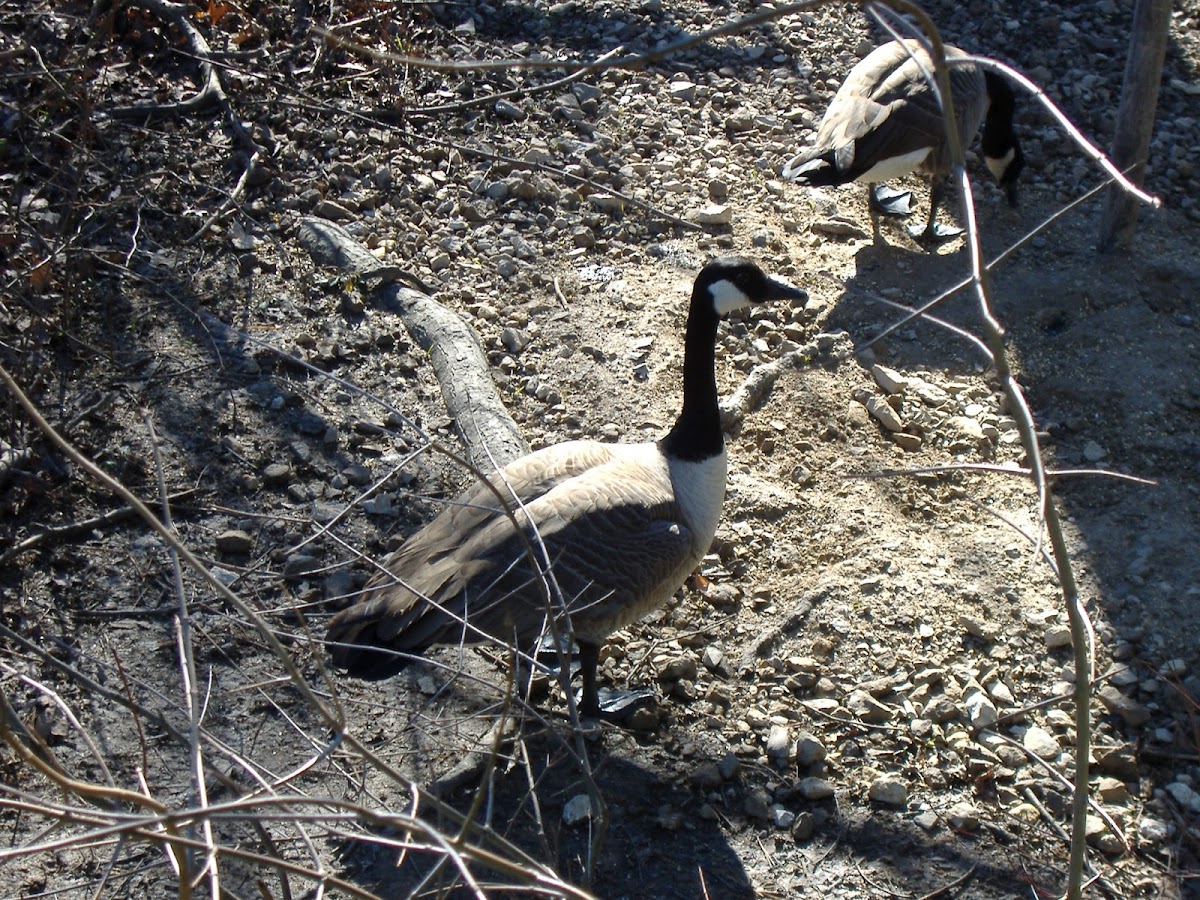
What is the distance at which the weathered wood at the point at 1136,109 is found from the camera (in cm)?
538

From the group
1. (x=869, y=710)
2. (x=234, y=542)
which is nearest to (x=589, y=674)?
(x=869, y=710)

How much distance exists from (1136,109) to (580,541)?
3859 mm

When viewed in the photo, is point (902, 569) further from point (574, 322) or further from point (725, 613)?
point (574, 322)

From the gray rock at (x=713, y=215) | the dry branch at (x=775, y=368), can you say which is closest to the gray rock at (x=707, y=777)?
the dry branch at (x=775, y=368)

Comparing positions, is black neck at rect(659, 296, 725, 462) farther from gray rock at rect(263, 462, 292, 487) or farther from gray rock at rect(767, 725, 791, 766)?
gray rock at rect(263, 462, 292, 487)

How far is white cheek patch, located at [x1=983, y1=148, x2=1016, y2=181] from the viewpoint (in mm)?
6410

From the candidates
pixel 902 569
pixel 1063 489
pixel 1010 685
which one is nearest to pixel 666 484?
pixel 902 569

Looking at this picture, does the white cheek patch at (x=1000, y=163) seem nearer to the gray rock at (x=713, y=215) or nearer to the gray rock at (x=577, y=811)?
the gray rock at (x=713, y=215)

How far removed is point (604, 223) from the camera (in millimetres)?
5914

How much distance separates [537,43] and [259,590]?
4.43 metres

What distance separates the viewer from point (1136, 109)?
219 inches

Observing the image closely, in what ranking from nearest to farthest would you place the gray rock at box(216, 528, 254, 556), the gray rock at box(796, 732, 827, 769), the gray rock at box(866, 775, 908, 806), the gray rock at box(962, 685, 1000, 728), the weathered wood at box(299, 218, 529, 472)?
1. the gray rock at box(866, 775, 908, 806)
2. the gray rock at box(796, 732, 827, 769)
3. the gray rock at box(962, 685, 1000, 728)
4. the gray rock at box(216, 528, 254, 556)
5. the weathered wood at box(299, 218, 529, 472)

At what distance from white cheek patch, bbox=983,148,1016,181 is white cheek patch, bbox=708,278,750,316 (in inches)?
121

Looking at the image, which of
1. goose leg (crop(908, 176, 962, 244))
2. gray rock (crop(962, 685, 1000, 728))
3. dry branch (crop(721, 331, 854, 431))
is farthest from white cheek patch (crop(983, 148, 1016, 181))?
gray rock (crop(962, 685, 1000, 728))
